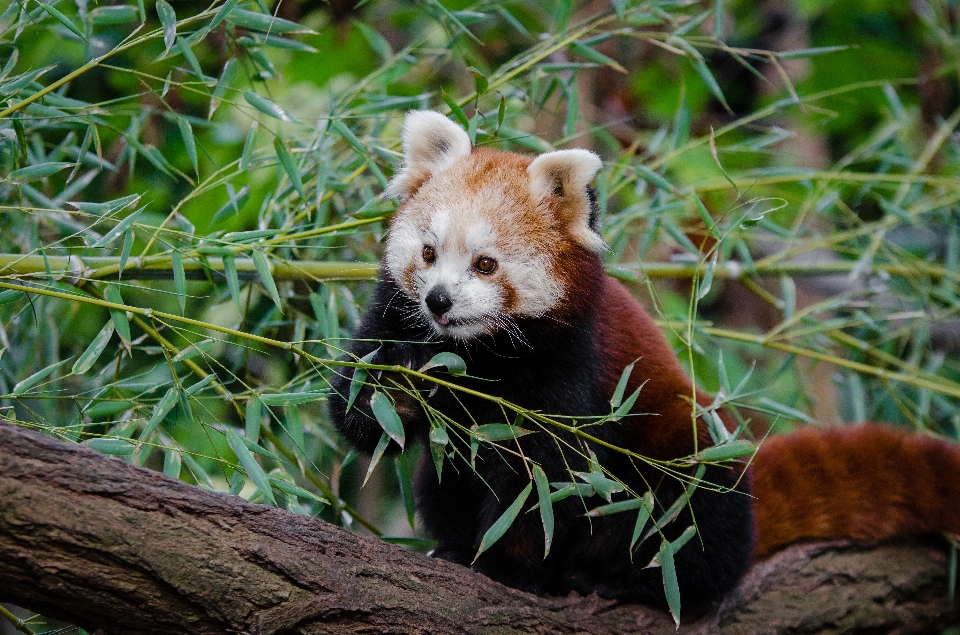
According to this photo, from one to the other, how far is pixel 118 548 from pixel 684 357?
9.30 feet

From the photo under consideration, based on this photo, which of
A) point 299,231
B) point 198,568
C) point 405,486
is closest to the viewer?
point 198,568

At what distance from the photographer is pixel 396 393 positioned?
8.66 ft

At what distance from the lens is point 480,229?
98.7 inches

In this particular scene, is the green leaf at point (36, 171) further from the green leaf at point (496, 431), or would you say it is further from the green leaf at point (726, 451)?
the green leaf at point (726, 451)

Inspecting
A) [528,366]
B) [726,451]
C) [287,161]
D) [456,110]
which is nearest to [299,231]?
[287,161]

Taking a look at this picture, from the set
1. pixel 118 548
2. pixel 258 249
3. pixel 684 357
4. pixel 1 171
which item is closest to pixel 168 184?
pixel 1 171

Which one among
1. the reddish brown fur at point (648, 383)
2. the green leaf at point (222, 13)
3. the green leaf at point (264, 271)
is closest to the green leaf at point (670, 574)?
the reddish brown fur at point (648, 383)

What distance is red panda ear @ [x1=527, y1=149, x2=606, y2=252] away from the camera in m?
2.62

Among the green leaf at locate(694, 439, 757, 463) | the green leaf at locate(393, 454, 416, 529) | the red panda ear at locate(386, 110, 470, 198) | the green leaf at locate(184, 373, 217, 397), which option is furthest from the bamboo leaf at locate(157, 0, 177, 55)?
the green leaf at locate(694, 439, 757, 463)

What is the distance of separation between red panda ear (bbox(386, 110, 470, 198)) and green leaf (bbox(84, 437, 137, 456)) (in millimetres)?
1185

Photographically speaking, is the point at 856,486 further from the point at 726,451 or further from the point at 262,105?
the point at 262,105

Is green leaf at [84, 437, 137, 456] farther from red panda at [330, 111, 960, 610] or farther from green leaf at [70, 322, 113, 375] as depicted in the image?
red panda at [330, 111, 960, 610]

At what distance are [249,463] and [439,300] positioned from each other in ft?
2.21

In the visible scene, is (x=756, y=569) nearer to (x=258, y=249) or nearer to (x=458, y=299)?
(x=458, y=299)
